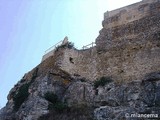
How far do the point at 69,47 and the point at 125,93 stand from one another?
8.90m

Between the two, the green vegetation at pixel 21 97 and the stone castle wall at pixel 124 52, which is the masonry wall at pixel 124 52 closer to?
the stone castle wall at pixel 124 52

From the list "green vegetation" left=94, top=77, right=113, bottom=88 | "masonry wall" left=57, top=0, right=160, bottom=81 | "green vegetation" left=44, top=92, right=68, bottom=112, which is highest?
"masonry wall" left=57, top=0, right=160, bottom=81

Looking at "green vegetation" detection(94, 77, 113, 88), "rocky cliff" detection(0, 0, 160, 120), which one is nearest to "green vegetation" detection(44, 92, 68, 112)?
"rocky cliff" detection(0, 0, 160, 120)

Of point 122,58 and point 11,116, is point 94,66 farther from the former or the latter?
point 11,116

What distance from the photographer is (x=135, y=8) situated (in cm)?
2806

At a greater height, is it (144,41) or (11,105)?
(144,41)

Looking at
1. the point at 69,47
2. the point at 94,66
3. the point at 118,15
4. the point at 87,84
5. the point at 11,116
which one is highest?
the point at 118,15

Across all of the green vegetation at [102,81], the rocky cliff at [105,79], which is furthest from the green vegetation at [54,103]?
the green vegetation at [102,81]

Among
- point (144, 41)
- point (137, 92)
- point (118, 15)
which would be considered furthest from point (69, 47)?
point (137, 92)

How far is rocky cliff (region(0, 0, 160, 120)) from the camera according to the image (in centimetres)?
2078

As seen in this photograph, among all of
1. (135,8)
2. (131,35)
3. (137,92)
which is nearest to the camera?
(137,92)

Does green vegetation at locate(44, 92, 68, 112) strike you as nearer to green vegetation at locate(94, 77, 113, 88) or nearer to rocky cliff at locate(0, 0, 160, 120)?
rocky cliff at locate(0, 0, 160, 120)

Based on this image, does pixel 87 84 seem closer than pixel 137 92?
No

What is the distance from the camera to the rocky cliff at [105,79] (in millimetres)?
20781
